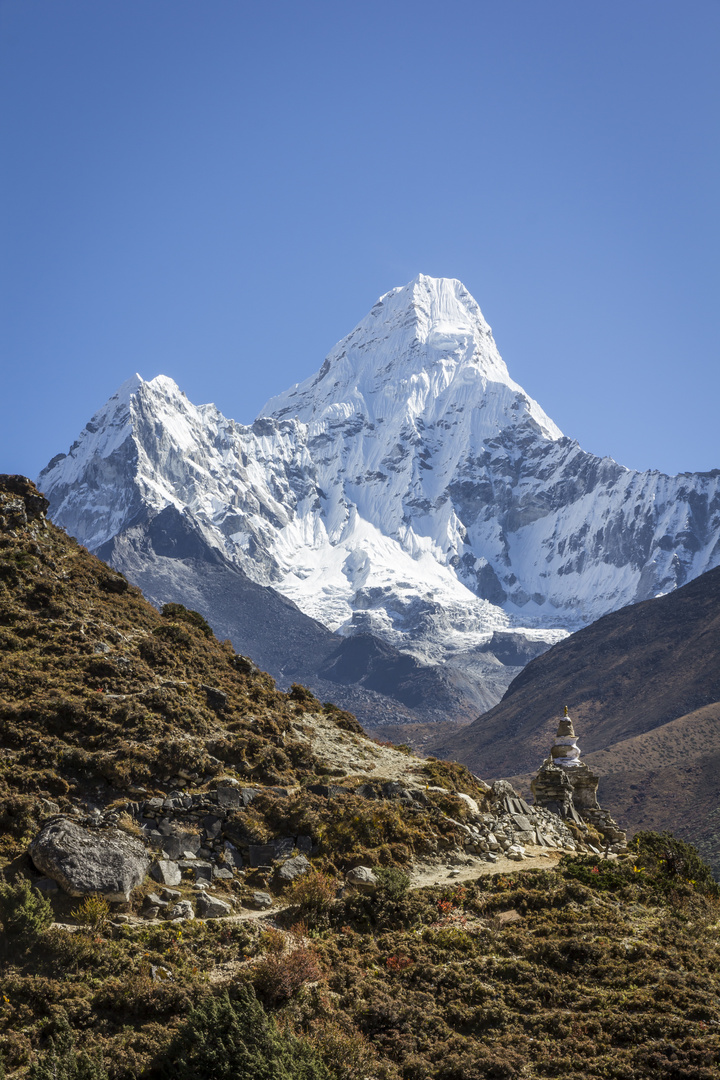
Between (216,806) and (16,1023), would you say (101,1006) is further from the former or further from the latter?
(216,806)

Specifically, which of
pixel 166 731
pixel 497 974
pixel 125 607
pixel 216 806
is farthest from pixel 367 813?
pixel 125 607

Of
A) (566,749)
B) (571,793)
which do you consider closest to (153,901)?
(571,793)

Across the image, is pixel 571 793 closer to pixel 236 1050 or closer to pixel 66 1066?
pixel 236 1050

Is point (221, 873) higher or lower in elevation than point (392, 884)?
lower

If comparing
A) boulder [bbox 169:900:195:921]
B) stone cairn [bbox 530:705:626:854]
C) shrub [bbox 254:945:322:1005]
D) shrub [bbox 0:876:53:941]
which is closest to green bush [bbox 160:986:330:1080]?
shrub [bbox 254:945:322:1005]

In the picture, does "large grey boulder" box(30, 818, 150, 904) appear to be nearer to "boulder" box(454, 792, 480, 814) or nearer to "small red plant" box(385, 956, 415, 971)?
"small red plant" box(385, 956, 415, 971)

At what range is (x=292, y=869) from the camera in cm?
2430

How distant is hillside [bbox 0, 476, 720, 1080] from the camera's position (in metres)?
16.2

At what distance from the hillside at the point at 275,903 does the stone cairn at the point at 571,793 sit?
2928 millimetres

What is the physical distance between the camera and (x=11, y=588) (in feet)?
107

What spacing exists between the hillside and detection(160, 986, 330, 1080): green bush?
4cm

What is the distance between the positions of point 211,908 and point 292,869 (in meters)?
3.20

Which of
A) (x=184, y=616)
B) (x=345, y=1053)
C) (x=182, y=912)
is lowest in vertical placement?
(x=182, y=912)

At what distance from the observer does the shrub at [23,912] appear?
18438mm
